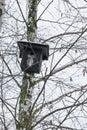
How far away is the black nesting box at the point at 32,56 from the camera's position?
4895 mm

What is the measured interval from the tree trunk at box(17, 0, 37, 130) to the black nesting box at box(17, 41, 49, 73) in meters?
0.26

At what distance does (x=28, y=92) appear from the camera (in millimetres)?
5125

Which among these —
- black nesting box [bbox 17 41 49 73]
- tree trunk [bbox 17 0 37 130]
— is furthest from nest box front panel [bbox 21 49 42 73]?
tree trunk [bbox 17 0 37 130]

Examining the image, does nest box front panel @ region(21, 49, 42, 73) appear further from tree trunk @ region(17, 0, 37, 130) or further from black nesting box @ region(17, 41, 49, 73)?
tree trunk @ region(17, 0, 37, 130)

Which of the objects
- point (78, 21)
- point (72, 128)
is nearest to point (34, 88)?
point (72, 128)

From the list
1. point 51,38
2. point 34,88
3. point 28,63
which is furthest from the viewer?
point 51,38

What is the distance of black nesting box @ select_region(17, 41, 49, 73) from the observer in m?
4.89

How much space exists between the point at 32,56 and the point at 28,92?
0.43m

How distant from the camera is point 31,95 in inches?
201

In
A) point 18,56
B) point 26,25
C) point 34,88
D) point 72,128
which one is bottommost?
point 72,128

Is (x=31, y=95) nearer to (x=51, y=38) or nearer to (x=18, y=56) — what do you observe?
(x=18, y=56)

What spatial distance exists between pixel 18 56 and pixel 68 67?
0.64 m

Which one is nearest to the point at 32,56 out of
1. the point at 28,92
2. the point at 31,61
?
the point at 31,61

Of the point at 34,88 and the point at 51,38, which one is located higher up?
the point at 51,38
